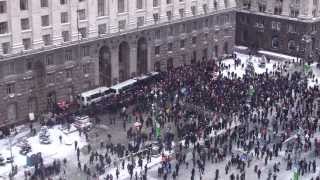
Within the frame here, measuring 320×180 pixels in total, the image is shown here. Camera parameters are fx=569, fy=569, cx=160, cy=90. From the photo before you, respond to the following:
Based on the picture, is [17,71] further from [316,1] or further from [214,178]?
[316,1]

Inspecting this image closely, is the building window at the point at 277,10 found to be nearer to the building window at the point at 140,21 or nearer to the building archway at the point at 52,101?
the building window at the point at 140,21

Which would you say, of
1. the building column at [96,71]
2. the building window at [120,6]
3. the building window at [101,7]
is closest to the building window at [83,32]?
the building window at [101,7]

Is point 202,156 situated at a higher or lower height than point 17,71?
lower

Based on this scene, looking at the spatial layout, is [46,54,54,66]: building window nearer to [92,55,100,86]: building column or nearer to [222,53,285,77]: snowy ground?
[92,55,100,86]: building column

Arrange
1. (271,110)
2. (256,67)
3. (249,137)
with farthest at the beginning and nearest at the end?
(256,67) → (271,110) → (249,137)

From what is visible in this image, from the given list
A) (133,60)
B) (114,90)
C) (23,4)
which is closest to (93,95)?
(114,90)

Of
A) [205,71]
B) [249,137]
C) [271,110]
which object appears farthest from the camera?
[205,71]

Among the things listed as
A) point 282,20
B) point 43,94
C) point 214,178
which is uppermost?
point 282,20

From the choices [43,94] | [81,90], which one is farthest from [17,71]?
[81,90]
